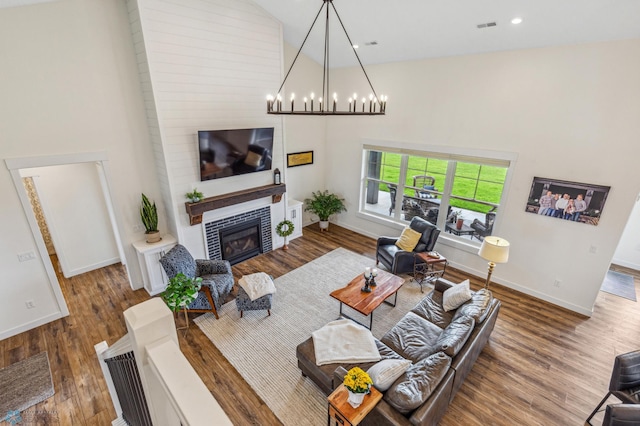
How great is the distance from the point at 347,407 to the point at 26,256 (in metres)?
4.99

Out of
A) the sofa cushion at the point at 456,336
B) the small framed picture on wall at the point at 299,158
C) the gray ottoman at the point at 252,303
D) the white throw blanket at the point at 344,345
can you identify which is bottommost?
the gray ottoman at the point at 252,303

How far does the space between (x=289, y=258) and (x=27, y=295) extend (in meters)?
4.34

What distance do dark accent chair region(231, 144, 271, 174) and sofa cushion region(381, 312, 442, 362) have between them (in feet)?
13.0

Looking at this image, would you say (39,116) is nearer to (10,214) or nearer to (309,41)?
(10,214)

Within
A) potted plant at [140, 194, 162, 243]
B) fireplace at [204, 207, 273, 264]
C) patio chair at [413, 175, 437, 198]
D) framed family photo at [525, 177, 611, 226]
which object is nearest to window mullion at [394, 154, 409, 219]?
patio chair at [413, 175, 437, 198]

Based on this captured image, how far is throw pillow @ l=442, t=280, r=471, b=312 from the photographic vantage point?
4047mm

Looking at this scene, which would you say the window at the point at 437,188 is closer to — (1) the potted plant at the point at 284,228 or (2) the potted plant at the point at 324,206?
(2) the potted plant at the point at 324,206

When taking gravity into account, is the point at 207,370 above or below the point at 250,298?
below

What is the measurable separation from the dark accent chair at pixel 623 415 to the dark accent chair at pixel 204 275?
4710mm

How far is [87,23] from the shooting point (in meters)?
4.20

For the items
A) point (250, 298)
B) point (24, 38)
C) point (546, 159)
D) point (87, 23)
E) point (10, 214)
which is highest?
point (87, 23)

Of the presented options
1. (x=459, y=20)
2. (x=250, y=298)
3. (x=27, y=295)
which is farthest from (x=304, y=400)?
(x=459, y=20)

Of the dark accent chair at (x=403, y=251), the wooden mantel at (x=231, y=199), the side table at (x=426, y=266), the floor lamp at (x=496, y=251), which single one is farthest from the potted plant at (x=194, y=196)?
the floor lamp at (x=496, y=251)

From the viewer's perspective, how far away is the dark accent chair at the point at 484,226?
5832 millimetres
